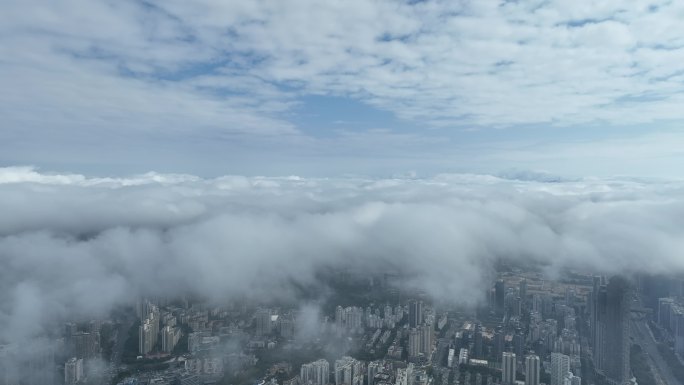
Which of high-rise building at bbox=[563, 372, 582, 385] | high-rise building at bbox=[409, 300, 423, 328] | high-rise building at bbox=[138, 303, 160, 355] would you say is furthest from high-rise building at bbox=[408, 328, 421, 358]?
high-rise building at bbox=[138, 303, 160, 355]

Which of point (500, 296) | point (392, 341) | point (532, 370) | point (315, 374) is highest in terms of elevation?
point (500, 296)

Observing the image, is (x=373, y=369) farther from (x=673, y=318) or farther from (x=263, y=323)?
(x=673, y=318)

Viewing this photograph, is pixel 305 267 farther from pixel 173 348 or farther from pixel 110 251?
pixel 110 251

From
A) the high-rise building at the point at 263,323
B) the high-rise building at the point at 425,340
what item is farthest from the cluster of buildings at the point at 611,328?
the high-rise building at the point at 263,323

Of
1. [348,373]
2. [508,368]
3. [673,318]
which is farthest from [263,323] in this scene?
[673,318]

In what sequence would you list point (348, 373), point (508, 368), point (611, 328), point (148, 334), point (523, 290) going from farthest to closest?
point (523, 290) < point (148, 334) < point (611, 328) < point (508, 368) < point (348, 373)

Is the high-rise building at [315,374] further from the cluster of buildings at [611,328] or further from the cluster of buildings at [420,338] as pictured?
the cluster of buildings at [611,328]
